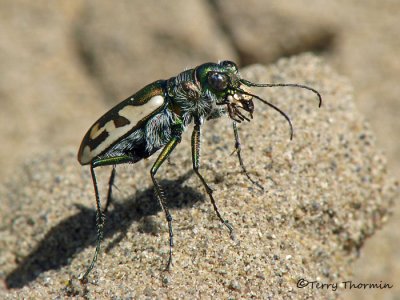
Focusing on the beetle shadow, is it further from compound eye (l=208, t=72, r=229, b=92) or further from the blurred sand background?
the blurred sand background

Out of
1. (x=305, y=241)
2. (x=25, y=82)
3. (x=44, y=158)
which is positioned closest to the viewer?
(x=305, y=241)

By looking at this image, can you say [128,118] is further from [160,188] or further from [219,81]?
[219,81]

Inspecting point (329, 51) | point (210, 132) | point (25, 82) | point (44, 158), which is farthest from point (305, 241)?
point (25, 82)

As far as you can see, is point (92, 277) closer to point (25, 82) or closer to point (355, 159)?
point (355, 159)

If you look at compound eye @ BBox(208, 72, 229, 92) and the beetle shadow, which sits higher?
compound eye @ BBox(208, 72, 229, 92)

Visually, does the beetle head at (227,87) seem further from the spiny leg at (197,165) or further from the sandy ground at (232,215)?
the sandy ground at (232,215)

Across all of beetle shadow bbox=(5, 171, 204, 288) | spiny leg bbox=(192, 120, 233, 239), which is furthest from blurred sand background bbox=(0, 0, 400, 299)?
spiny leg bbox=(192, 120, 233, 239)
